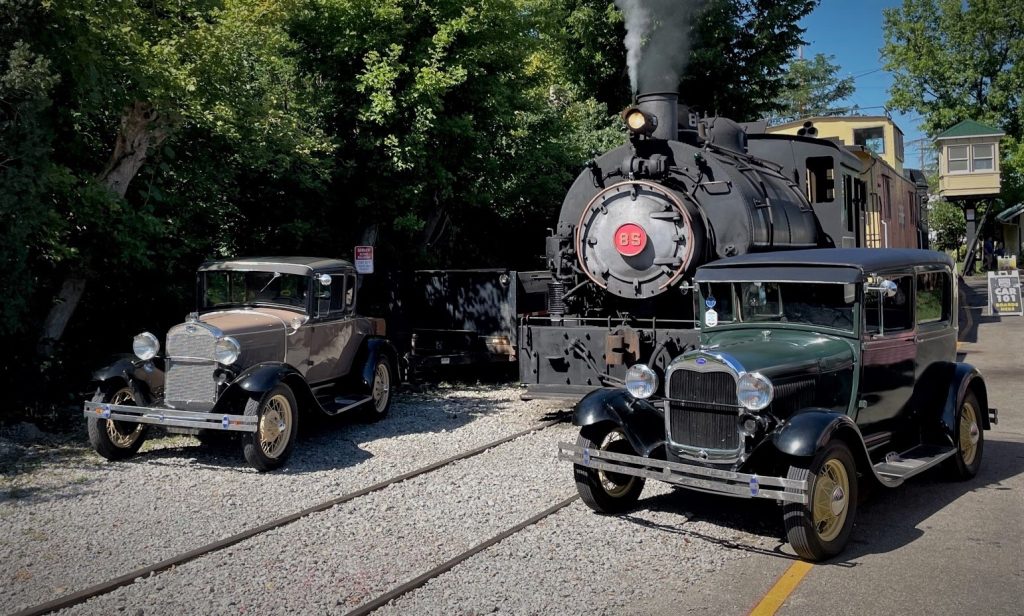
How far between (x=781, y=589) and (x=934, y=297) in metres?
3.62

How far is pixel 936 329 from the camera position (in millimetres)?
7484

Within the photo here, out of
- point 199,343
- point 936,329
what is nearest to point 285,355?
point 199,343

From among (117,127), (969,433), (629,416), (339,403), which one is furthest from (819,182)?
(117,127)

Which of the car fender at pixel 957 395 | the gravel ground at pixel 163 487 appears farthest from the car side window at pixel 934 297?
the gravel ground at pixel 163 487

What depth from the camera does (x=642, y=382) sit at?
21.4 ft

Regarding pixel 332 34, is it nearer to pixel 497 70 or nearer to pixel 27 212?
pixel 497 70

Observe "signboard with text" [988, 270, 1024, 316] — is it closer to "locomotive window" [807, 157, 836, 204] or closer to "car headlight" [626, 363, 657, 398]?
"locomotive window" [807, 157, 836, 204]

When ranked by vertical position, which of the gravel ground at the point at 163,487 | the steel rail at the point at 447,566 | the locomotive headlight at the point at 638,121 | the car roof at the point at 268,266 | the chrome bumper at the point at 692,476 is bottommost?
the steel rail at the point at 447,566

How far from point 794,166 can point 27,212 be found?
28.8 ft

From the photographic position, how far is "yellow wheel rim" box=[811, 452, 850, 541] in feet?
18.3

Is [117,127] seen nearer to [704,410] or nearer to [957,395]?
[704,410]

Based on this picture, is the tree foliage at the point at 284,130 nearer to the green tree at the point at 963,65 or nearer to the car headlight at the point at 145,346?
the car headlight at the point at 145,346

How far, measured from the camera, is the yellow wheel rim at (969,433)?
24.6 feet

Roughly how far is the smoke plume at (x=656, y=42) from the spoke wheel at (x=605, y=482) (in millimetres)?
6077
